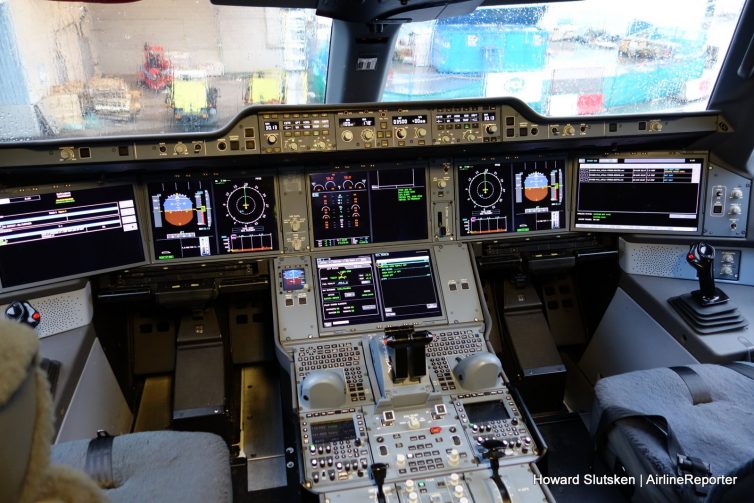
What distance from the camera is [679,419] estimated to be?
1.95 m

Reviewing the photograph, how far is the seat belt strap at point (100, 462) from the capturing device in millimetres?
1293


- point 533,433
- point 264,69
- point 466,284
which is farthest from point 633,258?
point 264,69

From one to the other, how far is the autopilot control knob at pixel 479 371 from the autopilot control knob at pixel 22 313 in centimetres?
178

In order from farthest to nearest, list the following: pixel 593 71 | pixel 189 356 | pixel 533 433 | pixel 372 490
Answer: pixel 593 71, pixel 189 356, pixel 533 433, pixel 372 490

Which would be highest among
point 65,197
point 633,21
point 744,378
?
point 633,21

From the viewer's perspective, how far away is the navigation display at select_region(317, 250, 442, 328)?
292cm

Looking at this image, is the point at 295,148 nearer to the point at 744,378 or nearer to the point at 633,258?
the point at 633,258

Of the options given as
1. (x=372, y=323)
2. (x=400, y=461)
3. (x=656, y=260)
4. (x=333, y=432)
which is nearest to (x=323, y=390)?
(x=333, y=432)

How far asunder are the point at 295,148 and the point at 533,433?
1633 millimetres

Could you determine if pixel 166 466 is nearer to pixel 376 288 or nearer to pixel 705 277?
pixel 376 288

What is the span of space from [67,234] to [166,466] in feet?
5.67

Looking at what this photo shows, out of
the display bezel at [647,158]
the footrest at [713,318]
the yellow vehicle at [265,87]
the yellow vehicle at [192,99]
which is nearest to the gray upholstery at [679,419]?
the footrest at [713,318]

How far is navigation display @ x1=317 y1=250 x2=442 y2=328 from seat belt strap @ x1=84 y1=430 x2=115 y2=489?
1552 mm

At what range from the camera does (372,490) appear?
84.4 inches
